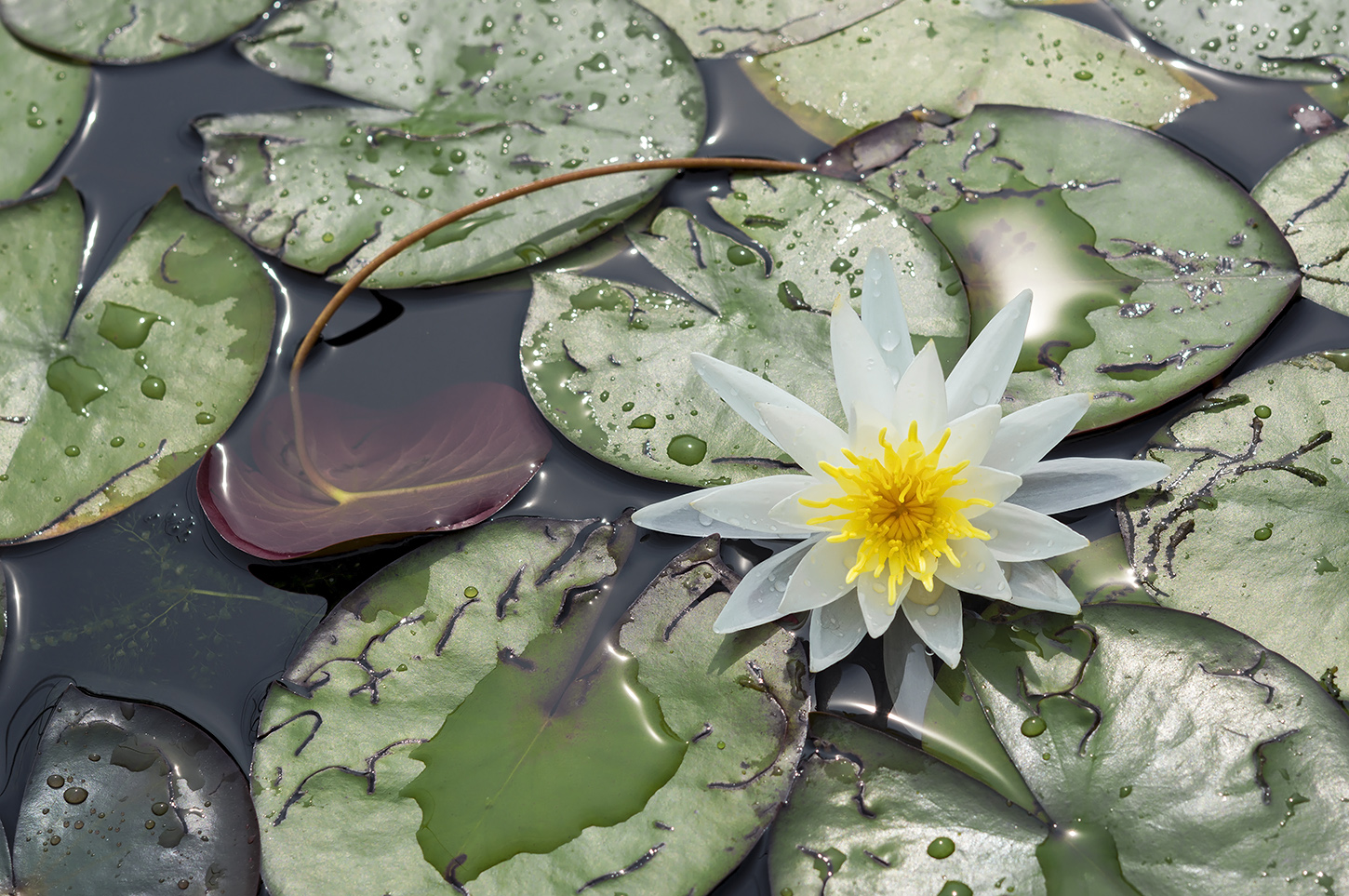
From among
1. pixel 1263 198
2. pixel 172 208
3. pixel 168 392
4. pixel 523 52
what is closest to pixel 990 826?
pixel 1263 198

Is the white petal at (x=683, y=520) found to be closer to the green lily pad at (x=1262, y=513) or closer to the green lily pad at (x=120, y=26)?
the green lily pad at (x=1262, y=513)

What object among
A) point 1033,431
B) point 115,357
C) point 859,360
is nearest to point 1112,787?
point 1033,431

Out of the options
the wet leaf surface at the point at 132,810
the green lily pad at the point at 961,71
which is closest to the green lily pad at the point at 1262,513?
the green lily pad at the point at 961,71

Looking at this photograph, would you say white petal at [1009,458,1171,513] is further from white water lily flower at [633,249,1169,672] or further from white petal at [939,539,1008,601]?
white petal at [939,539,1008,601]

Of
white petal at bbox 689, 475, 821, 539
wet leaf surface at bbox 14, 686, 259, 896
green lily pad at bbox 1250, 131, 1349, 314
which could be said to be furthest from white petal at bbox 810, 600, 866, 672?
green lily pad at bbox 1250, 131, 1349, 314

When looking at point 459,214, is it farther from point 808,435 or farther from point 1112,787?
point 1112,787

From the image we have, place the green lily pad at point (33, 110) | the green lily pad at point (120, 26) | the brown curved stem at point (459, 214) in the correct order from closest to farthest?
1. the brown curved stem at point (459, 214)
2. the green lily pad at point (33, 110)
3. the green lily pad at point (120, 26)
